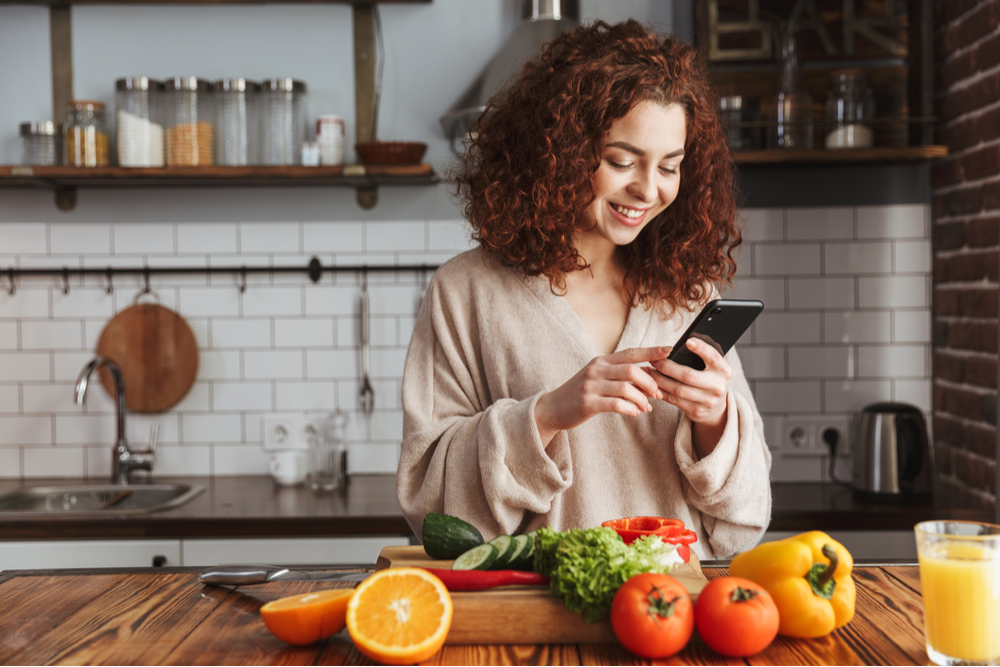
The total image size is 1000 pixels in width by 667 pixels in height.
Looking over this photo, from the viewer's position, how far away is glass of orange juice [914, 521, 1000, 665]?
30.6 inches

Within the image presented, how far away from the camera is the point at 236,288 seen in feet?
8.51

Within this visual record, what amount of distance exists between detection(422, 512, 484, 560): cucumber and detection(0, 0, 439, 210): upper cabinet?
1.53 meters

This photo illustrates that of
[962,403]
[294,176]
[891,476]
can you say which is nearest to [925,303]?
[962,403]

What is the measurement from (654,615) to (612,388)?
370 millimetres

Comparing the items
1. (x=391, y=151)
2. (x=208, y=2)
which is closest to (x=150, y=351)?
(x=391, y=151)

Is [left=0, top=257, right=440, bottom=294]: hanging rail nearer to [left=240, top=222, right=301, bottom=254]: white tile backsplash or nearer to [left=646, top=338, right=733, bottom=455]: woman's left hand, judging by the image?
[left=240, top=222, right=301, bottom=254]: white tile backsplash

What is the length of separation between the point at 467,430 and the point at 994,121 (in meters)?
1.64

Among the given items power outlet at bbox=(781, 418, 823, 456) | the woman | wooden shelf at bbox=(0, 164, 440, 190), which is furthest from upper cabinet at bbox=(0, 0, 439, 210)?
power outlet at bbox=(781, 418, 823, 456)

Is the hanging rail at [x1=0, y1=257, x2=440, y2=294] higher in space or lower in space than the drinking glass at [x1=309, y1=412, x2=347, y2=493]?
higher

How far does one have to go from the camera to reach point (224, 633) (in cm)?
90

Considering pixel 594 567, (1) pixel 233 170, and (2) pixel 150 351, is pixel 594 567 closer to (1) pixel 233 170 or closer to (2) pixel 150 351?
(1) pixel 233 170

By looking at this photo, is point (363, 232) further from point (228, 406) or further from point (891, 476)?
point (891, 476)

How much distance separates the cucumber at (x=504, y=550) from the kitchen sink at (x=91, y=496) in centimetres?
170

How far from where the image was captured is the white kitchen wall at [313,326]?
254 cm
